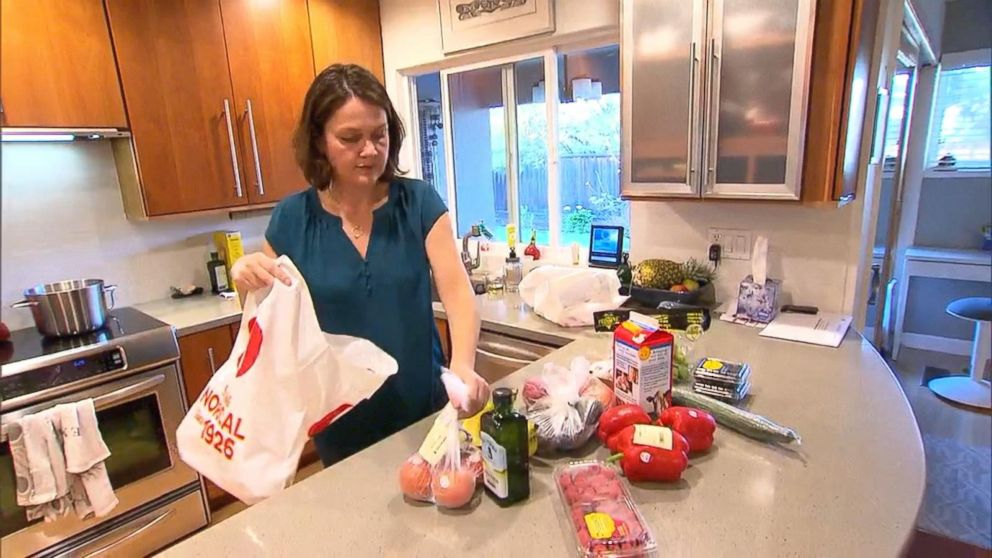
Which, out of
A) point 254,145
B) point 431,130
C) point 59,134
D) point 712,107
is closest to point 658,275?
point 712,107

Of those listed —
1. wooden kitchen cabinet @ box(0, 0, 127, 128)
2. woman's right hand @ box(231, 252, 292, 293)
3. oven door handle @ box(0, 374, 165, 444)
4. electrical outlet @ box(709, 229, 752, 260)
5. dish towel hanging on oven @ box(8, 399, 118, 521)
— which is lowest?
dish towel hanging on oven @ box(8, 399, 118, 521)

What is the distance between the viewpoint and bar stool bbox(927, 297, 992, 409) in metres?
0.30

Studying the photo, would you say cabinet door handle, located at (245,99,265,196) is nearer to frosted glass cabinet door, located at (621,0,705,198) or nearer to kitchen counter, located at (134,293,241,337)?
kitchen counter, located at (134,293,241,337)

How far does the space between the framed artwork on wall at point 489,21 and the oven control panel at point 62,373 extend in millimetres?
1904

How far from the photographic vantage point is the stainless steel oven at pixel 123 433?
1648mm

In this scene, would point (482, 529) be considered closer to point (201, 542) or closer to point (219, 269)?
point (201, 542)

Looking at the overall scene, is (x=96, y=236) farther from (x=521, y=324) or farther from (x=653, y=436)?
(x=653, y=436)

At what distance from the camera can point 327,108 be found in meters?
1.20

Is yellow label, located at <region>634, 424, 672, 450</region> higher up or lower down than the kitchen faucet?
lower down

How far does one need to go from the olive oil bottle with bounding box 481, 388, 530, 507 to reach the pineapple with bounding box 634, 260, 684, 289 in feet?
4.00

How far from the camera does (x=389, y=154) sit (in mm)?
1323

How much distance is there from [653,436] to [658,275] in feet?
3.70

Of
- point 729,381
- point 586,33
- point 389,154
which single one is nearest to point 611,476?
point 729,381

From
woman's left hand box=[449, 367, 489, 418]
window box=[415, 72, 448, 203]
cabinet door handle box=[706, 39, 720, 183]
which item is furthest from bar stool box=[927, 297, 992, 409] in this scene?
window box=[415, 72, 448, 203]
